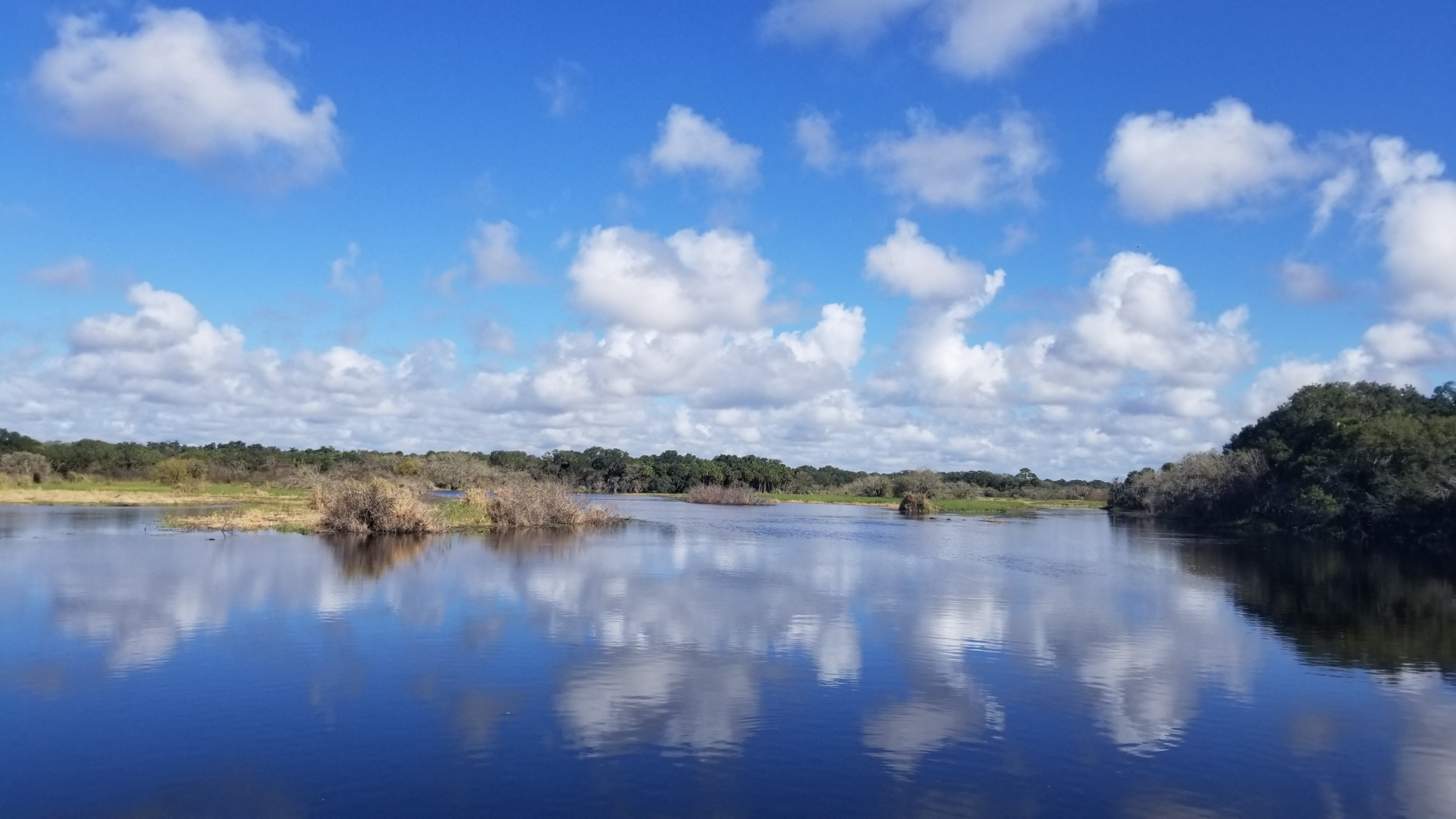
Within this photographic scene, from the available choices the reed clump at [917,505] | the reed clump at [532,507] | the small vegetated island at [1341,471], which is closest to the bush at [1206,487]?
the small vegetated island at [1341,471]

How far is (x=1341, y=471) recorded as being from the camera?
200 ft

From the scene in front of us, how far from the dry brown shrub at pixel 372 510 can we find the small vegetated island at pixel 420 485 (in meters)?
0.05

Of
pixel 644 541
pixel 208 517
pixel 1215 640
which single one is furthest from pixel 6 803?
pixel 208 517

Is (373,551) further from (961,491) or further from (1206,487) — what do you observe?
(961,491)

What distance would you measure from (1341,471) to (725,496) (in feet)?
198

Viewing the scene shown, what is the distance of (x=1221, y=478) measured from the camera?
8169cm

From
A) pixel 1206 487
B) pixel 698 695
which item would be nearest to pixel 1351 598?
pixel 698 695

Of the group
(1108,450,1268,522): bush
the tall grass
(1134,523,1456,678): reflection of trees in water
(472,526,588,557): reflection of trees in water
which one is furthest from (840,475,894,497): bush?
(472,526,588,557): reflection of trees in water

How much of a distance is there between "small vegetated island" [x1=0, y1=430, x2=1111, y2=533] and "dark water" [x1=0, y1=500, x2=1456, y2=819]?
14.9m

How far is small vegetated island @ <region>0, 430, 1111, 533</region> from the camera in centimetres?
4728

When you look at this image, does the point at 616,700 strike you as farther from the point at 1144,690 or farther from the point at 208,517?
the point at 208,517

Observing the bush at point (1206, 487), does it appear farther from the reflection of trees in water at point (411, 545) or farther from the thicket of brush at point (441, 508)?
the reflection of trees in water at point (411, 545)

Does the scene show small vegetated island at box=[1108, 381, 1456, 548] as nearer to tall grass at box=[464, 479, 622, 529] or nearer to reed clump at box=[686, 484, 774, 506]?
reed clump at box=[686, 484, 774, 506]

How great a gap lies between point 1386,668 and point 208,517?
48074 millimetres
